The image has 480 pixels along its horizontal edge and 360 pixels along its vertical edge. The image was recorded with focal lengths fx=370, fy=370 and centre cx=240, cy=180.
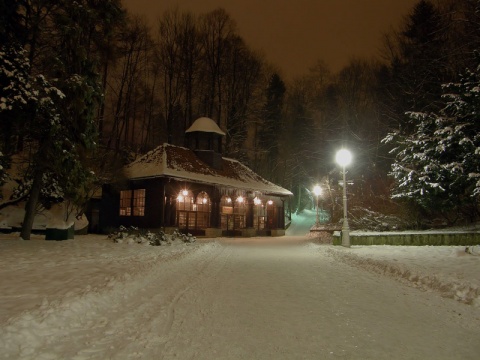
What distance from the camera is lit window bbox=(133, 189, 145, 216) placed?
2581cm

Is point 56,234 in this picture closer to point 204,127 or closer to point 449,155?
point 204,127

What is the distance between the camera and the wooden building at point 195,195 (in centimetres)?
2486

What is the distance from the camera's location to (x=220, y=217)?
93.2 ft

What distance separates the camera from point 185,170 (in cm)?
2586

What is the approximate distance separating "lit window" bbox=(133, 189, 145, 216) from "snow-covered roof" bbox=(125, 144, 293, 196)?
1.44m

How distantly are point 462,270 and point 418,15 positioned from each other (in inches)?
1073

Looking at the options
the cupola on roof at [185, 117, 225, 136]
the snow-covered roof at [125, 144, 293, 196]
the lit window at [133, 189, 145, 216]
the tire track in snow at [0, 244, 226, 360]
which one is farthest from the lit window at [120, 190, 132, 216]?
the tire track in snow at [0, 244, 226, 360]

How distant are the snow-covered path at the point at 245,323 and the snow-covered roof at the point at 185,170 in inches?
679

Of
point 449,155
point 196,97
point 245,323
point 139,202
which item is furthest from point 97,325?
point 196,97

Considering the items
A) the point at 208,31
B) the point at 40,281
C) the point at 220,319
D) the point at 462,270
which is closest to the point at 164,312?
the point at 220,319

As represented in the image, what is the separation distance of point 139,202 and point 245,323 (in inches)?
875

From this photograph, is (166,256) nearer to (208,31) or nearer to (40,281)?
(40,281)

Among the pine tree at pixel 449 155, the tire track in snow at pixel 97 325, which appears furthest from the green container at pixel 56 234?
the pine tree at pixel 449 155

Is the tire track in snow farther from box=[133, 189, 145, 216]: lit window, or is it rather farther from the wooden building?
box=[133, 189, 145, 216]: lit window
